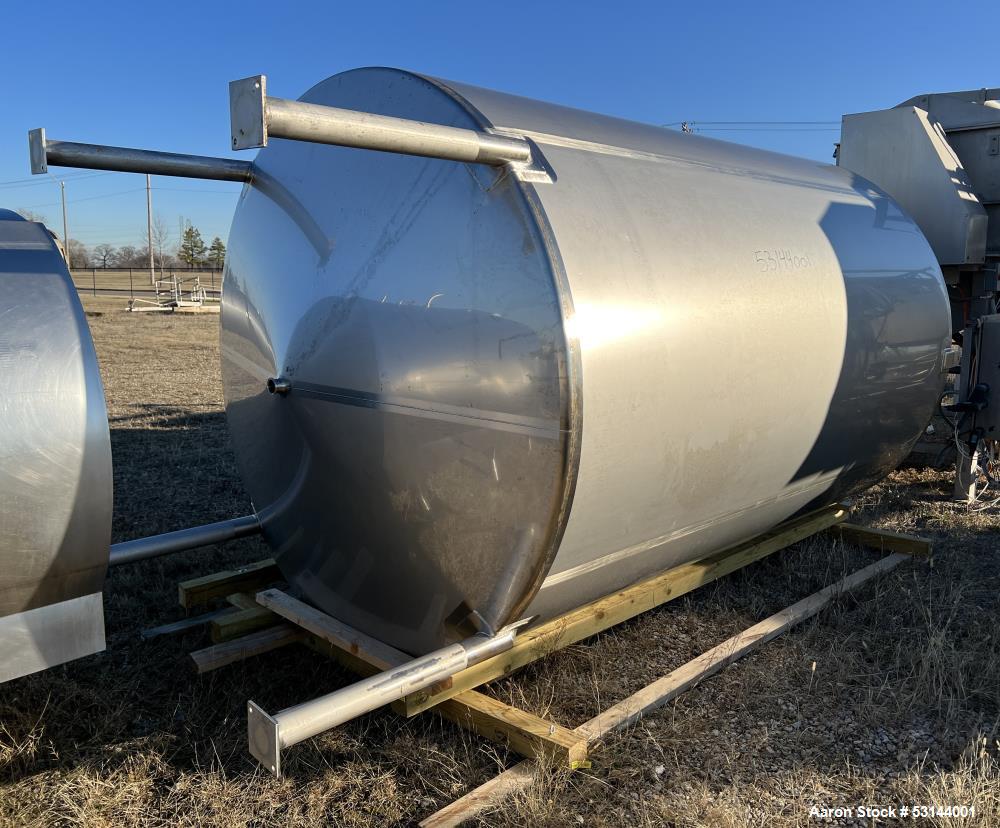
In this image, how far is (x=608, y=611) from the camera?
11.3 ft

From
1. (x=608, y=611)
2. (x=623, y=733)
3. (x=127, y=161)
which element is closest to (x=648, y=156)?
(x=608, y=611)

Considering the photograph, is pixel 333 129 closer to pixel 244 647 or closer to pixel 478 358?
pixel 478 358

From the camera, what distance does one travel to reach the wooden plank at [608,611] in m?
2.95

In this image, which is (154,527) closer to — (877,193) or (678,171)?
(678,171)

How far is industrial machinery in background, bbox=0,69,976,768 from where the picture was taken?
2.45m

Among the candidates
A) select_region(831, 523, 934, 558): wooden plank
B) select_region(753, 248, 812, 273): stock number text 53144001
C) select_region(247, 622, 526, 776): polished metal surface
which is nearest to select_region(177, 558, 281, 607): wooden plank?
select_region(247, 622, 526, 776): polished metal surface

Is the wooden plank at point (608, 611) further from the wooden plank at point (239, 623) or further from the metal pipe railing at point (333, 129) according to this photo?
the metal pipe railing at point (333, 129)

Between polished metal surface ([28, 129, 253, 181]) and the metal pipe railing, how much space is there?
50.1 inches

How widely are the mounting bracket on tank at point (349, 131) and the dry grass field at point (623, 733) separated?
6.07 feet

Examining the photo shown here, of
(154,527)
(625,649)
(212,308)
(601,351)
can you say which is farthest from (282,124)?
(212,308)

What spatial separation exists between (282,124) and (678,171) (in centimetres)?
169

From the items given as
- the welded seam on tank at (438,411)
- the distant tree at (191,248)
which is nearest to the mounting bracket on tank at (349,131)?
the welded seam on tank at (438,411)

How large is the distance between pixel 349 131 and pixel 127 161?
56.5 inches

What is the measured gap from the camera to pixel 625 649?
12.1ft
